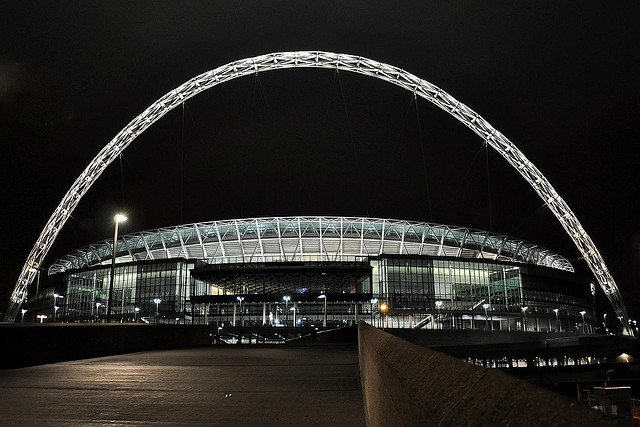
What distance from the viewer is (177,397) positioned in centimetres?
885

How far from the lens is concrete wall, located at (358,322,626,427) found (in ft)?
3.75

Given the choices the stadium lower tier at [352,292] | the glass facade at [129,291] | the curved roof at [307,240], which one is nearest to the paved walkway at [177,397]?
the stadium lower tier at [352,292]

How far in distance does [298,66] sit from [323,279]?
3668 cm

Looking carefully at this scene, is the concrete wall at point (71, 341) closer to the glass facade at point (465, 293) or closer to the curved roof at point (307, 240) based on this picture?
the glass facade at point (465, 293)

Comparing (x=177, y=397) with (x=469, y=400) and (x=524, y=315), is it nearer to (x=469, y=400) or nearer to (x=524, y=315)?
(x=469, y=400)

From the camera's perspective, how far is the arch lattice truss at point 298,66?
199 ft

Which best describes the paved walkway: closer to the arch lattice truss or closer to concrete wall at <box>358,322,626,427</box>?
concrete wall at <box>358,322,626,427</box>

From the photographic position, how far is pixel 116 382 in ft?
35.3

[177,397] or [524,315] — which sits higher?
[177,397]

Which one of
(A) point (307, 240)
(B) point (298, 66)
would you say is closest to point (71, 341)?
(B) point (298, 66)

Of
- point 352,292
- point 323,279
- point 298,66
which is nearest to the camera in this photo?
point 298,66

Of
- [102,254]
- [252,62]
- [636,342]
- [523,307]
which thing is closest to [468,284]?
[523,307]

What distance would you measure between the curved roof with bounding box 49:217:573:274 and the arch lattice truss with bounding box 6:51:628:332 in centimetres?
2371

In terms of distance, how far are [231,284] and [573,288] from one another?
71073 mm
